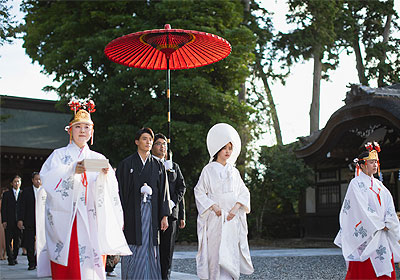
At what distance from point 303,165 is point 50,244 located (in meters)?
14.3

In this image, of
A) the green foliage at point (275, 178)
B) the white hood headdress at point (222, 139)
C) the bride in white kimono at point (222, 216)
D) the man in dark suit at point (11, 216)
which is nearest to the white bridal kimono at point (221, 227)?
the bride in white kimono at point (222, 216)

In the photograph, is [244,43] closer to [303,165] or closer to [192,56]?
[303,165]

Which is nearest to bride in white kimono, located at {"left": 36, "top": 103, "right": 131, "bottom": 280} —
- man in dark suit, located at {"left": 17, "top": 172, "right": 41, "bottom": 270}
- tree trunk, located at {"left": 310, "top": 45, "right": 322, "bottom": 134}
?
man in dark suit, located at {"left": 17, "top": 172, "right": 41, "bottom": 270}

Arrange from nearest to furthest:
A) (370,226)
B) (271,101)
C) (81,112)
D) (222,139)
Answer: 1. (81,112)
2. (222,139)
3. (370,226)
4. (271,101)

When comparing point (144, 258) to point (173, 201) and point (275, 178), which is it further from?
point (275, 178)

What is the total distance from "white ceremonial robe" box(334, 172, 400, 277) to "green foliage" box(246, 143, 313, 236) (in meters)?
11.6

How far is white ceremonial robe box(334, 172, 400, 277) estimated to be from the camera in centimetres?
588

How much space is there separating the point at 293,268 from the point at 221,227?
15.1 feet

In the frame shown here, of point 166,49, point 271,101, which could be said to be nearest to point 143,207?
point 166,49

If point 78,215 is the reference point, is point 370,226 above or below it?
below

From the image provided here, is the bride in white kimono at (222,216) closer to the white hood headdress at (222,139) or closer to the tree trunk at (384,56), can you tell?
the white hood headdress at (222,139)

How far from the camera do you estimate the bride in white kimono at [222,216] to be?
5.50m

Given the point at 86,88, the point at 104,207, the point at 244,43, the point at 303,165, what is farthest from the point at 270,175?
the point at 104,207

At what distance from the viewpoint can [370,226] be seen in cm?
593
